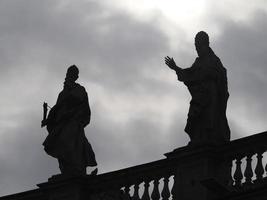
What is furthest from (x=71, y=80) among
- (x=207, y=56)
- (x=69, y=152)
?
(x=207, y=56)

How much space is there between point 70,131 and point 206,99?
4258 mm

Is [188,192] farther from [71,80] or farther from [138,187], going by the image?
[71,80]

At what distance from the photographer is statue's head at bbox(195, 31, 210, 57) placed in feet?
95.7

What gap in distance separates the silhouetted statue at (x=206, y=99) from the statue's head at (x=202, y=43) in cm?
15

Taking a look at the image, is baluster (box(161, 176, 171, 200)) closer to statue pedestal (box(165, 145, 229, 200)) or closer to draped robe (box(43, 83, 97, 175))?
statue pedestal (box(165, 145, 229, 200))

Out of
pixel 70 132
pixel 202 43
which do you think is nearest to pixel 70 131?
pixel 70 132

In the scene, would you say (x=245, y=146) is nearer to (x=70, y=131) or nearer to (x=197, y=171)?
(x=197, y=171)

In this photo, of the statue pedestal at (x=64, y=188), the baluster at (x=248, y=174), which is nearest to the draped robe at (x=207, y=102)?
the baluster at (x=248, y=174)

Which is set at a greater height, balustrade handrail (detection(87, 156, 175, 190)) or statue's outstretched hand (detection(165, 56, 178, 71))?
statue's outstretched hand (detection(165, 56, 178, 71))

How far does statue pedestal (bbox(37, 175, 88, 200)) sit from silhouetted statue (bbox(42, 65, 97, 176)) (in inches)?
10.2

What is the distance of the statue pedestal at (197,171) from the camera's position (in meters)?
26.9

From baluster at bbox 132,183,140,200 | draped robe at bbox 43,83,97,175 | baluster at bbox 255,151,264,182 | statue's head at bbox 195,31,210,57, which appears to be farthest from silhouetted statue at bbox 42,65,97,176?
baluster at bbox 255,151,264,182

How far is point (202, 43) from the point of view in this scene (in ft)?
95.8

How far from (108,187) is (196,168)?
2855 millimetres
